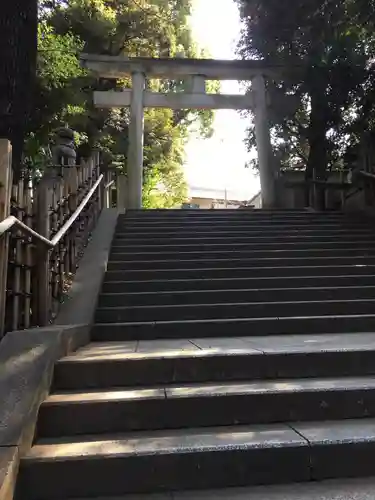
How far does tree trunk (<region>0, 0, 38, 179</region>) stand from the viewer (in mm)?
4719

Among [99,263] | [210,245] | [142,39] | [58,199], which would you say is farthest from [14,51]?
[142,39]

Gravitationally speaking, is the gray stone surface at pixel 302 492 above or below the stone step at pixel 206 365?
below

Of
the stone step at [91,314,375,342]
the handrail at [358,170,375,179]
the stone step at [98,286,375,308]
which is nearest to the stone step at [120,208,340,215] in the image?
the handrail at [358,170,375,179]

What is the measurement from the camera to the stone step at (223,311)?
16.4 feet

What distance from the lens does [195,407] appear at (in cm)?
289

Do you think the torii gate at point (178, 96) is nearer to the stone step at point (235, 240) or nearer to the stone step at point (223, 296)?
the stone step at point (235, 240)

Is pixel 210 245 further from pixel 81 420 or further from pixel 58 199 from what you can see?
pixel 81 420

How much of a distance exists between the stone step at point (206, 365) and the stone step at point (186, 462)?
623 mm

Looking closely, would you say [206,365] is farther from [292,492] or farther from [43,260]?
[43,260]

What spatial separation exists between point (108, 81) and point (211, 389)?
14313 millimetres

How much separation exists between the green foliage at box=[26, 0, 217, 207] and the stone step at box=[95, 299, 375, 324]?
465 cm

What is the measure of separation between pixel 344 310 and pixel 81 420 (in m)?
3.35

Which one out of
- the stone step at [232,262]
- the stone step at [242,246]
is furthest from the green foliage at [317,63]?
the stone step at [232,262]

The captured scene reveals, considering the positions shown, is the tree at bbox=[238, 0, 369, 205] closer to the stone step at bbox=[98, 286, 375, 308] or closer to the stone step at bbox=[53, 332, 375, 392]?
the stone step at bbox=[98, 286, 375, 308]
